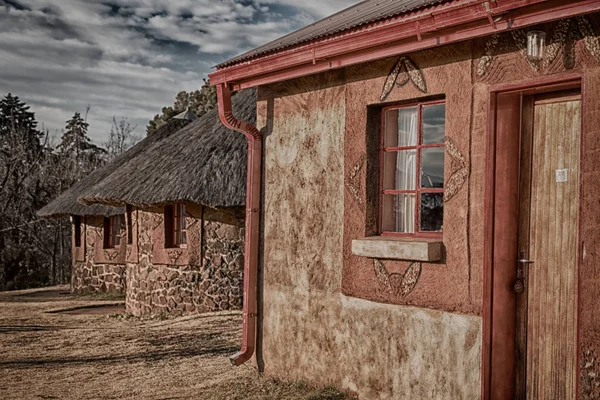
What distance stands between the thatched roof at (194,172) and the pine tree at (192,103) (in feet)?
48.1

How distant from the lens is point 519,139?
5129 mm

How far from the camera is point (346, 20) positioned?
695cm

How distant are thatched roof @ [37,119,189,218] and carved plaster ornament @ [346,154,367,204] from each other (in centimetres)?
1318

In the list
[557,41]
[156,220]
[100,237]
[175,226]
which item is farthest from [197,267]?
[557,41]

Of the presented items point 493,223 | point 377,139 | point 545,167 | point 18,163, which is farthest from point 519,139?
point 18,163

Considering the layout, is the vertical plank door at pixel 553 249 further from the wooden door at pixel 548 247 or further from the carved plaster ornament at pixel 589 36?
the carved plaster ornament at pixel 589 36

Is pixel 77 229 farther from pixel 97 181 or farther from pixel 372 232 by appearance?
pixel 372 232

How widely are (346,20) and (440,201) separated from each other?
7.53ft

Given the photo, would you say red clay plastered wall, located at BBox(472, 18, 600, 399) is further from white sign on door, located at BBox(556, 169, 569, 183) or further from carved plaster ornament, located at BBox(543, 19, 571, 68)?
white sign on door, located at BBox(556, 169, 569, 183)

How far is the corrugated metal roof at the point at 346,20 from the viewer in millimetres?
5738

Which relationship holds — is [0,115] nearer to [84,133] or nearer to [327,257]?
[84,133]

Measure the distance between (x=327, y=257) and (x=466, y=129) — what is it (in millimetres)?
1976

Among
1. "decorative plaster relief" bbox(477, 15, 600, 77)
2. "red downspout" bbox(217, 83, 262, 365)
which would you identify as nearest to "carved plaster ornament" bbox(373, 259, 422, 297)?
"decorative plaster relief" bbox(477, 15, 600, 77)

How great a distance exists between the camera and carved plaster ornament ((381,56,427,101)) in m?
5.75
